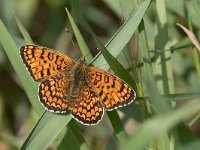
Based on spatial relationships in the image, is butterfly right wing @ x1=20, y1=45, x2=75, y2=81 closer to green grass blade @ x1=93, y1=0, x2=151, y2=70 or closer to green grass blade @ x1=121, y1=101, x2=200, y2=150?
green grass blade @ x1=93, y1=0, x2=151, y2=70

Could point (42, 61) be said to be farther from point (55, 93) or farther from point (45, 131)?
point (45, 131)

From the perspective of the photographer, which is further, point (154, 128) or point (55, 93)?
point (55, 93)

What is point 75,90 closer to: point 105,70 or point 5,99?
point 105,70

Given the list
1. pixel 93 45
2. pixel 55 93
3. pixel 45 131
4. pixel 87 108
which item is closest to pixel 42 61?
pixel 55 93

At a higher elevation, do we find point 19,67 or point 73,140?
point 19,67

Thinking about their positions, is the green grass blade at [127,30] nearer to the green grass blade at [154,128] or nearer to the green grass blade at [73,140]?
the green grass blade at [73,140]

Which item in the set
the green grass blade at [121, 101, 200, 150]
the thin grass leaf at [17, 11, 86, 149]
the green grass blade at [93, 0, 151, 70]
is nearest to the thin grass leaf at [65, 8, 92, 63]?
the green grass blade at [93, 0, 151, 70]

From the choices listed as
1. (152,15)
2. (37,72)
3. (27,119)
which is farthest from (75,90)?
(27,119)

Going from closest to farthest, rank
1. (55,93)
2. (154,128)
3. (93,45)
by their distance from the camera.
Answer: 1. (154,128)
2. (55,93)
3. (93,45)

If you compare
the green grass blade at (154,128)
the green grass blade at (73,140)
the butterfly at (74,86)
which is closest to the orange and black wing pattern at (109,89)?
the butterfly at (74,86)
